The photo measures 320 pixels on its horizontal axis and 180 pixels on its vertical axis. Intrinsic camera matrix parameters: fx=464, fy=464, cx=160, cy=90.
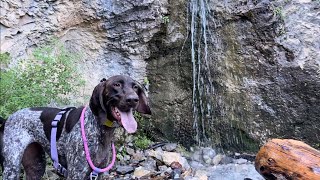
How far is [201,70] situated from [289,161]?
3.28 metres

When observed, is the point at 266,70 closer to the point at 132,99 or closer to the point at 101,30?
the point at 101,30

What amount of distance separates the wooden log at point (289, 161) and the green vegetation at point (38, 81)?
8.94 feet

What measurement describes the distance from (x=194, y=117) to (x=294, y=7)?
85.0 inches

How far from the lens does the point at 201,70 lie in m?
6.87

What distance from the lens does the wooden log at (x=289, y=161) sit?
3.68 m

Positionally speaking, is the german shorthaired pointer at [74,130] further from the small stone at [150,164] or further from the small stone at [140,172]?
the small stone at [150,164]

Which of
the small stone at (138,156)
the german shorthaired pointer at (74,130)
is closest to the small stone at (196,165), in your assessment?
the small stone at (138,156)

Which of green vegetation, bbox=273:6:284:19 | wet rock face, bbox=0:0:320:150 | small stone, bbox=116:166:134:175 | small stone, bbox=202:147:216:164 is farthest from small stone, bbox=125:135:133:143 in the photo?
green vegetation, bbox=273:6:284:19

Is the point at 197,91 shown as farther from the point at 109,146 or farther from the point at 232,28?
the point at 109,146

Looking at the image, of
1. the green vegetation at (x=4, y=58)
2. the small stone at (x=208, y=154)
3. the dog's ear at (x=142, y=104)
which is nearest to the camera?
the dog's ear at (x=142, y=104)

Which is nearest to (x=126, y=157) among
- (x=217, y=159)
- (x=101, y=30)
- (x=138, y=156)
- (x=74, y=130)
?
(x=138, y=156)

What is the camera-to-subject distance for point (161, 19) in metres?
6.90

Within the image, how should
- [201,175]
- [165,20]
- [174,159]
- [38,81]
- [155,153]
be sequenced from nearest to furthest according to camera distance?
[38,81], [201,175], [174,159], [155,153], [165,20]

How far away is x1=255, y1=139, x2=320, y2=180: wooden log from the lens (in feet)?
12.1
